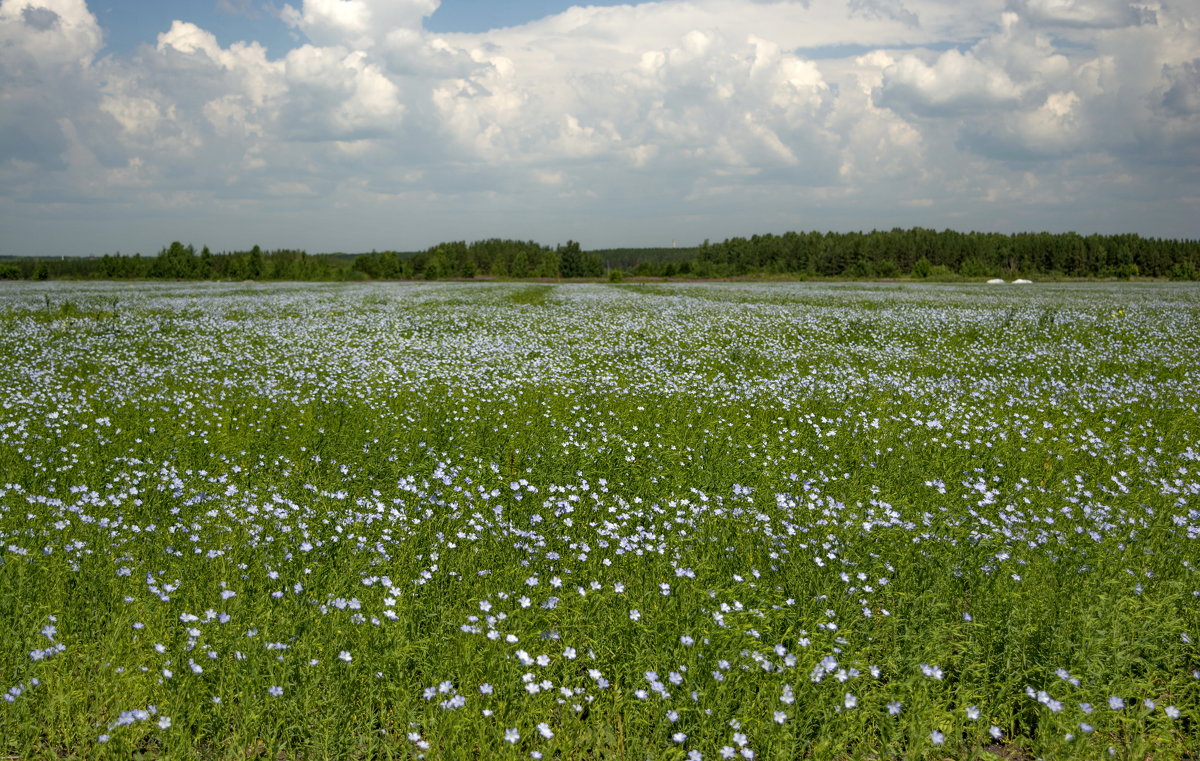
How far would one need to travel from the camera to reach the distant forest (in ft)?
328

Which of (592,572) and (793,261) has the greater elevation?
(793,261)

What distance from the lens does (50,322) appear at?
19047 millimetres

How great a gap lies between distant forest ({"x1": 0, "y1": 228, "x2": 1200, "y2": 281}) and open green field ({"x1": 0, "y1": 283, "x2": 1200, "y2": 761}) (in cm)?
9532

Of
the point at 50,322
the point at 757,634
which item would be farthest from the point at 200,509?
the point at 50,322

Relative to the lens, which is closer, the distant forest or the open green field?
the open green field

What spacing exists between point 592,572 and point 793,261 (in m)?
132

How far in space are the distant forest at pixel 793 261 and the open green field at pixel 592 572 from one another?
95320 mm

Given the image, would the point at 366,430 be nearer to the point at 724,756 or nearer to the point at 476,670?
the point at 476,670

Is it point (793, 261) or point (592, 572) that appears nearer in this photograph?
point (592, 572)

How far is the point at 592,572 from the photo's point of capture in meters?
5.26

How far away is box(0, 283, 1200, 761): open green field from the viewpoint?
369 centimetres

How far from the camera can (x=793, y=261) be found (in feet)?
426

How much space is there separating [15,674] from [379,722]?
6.57 feet

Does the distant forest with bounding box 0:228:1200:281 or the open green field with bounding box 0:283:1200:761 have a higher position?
the distant forest with bounding box 0:228:1200:281
